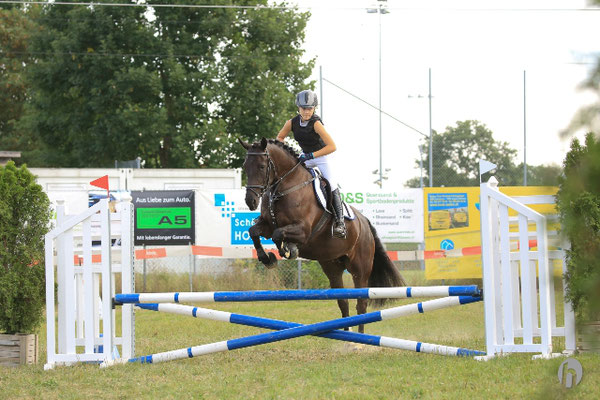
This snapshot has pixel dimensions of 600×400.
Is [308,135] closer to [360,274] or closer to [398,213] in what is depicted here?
[360,274]

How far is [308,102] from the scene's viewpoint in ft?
22.5

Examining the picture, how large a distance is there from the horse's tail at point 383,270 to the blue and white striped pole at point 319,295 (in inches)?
85.3

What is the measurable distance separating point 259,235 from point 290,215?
0.36 m

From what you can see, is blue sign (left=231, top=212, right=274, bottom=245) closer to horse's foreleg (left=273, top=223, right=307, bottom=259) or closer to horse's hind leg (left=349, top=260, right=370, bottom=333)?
horse's hind leg (left=349, top=260, right=370, bottom=333)

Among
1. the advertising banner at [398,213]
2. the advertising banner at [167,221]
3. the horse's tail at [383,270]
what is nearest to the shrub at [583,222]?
the horse's tail at [383,270]

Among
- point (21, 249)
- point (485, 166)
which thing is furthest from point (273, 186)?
point (21, 249)

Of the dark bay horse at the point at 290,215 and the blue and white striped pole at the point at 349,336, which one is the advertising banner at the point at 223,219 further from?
the blue and white striped pole at the point at 349,336

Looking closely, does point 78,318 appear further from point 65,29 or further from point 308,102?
point 65,29

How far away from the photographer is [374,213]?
14547 mm

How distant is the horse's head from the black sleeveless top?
1.77 feet

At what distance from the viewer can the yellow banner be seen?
1399cm

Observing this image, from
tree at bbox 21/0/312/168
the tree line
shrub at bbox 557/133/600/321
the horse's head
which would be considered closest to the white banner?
the horse's head

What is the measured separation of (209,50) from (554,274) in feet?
82.6

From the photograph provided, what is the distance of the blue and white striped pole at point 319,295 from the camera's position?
5.57 m
